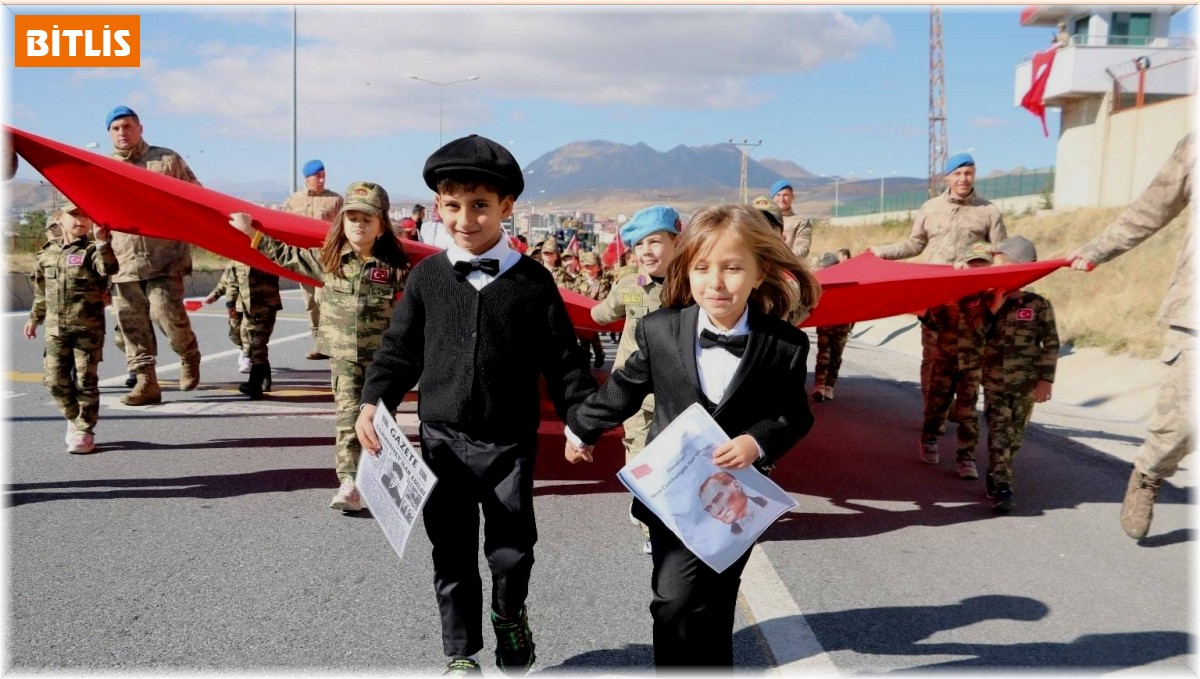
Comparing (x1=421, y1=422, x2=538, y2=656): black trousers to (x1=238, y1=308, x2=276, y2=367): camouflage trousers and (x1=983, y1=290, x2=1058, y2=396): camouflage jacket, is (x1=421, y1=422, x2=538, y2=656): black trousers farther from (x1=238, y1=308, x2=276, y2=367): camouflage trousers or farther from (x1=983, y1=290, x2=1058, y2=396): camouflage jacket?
(x1=238, y1=308, x2=276, y2=367): camouflage trousers

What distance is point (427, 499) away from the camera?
292cm

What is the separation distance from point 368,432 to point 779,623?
1693 millimetres

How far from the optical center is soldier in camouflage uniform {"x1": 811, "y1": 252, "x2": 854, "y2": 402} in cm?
905

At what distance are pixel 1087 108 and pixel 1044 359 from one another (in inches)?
1330

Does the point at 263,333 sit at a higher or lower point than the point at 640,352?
lower

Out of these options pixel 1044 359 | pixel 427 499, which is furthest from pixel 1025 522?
pixel 427 499

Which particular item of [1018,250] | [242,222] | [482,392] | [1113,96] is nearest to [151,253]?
[242,222]

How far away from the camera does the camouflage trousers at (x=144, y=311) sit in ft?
24.5

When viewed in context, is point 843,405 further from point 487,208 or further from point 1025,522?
point 487,208

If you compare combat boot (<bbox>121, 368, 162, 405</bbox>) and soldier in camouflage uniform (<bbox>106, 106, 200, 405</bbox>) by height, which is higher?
soldier in camouflage uniform (<bbox>106, 106, 200, 405</bbox>)

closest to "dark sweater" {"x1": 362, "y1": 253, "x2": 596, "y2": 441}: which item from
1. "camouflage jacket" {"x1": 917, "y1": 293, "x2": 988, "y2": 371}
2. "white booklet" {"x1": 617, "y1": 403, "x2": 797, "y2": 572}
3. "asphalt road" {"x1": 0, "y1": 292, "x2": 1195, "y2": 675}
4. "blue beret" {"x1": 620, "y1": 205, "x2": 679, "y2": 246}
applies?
"white booklet" {"x1": 617, "y1": 403, "x2": 797, "y2": 572}

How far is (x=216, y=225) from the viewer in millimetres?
5617

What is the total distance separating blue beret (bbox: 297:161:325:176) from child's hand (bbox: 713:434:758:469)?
8.05 m

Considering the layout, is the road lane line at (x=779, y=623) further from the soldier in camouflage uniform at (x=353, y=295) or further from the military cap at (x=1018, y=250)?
the military cap at (x=1018, y=250)
